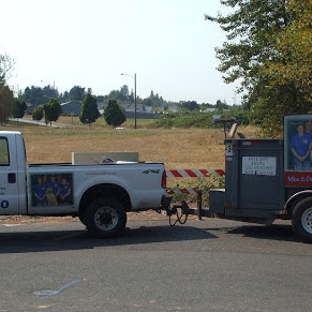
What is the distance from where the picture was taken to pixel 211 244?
9867 mm

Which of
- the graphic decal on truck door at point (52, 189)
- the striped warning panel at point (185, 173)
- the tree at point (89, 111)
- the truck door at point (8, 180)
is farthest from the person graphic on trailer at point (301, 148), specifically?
the tree at point (89, 111)

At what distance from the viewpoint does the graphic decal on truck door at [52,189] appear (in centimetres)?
1042

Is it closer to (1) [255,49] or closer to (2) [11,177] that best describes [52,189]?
(2) [11,177]

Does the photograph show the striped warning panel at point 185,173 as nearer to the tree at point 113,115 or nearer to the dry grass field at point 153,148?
the dry grass field at point 153,148

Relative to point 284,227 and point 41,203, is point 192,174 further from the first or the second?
point 41,203

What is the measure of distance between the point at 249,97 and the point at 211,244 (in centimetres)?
1154

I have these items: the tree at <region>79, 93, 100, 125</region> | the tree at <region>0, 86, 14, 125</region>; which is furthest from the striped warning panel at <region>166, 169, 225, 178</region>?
the tree at <region>79, 93, 100, 125</region>

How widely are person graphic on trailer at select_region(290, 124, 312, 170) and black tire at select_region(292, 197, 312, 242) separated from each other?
0.57 meters

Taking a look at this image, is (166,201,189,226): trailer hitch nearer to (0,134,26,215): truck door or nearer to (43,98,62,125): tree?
(0,134,26,215): truck door

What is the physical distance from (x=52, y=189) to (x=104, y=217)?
1.04 metres

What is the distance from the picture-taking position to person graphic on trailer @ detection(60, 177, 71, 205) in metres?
10.5

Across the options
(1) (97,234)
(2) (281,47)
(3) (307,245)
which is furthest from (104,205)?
(2) (281,47)

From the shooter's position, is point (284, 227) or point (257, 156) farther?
point (284, 227)

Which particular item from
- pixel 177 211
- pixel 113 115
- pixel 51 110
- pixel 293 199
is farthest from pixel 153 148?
pixel 51 110
